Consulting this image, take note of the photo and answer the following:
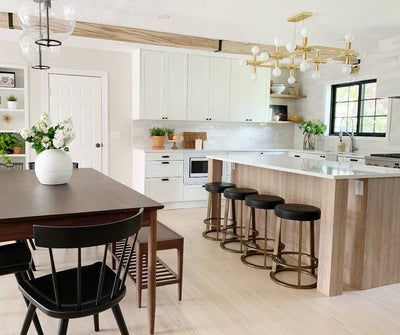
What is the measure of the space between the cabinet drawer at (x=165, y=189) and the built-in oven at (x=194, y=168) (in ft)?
0.46

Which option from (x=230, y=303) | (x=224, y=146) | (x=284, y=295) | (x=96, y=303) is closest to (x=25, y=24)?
(x=96, y=303)

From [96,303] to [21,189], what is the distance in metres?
1.17

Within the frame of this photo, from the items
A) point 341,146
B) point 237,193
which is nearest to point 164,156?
point 237,193

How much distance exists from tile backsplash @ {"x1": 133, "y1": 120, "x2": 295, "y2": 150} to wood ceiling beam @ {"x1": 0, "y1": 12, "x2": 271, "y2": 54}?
5.37ft

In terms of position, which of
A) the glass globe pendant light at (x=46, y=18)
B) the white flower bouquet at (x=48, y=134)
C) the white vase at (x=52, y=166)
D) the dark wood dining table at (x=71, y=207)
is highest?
the glass globe pendant light at (x=46, y=18)

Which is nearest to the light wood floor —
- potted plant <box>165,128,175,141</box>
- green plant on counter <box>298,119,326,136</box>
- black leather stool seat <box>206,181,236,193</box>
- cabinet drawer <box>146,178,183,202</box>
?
black leather stool seat <box>206,181,236,193</box>

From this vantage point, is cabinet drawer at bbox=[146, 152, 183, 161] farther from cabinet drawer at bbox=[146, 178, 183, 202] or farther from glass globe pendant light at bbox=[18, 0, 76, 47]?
glass globe pendant light at bbox=[18, 0, 76, 47]

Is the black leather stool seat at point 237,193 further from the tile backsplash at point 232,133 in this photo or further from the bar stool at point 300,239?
the tile backsplash at point 232,133

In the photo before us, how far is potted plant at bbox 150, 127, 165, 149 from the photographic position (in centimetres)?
605

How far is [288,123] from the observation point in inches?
293

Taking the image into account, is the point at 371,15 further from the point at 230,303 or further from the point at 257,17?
the point at 230,303

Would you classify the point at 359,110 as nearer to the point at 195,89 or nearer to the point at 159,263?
the point at 195,89

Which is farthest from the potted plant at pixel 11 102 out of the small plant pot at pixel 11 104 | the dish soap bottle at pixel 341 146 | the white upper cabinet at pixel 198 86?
the dish soap bottle at pixel 341 146

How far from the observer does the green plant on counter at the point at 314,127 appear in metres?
6.68
